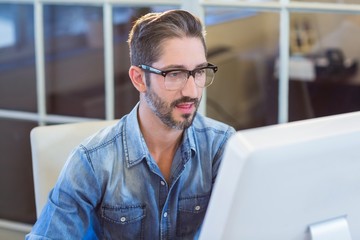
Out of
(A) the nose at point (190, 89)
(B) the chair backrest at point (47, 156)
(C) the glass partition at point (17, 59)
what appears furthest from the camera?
(C) the glass partition at point (17, 59)

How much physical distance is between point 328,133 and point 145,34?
0.62 meters

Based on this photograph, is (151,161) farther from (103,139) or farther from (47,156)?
(47,156)

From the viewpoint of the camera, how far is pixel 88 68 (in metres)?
2.61

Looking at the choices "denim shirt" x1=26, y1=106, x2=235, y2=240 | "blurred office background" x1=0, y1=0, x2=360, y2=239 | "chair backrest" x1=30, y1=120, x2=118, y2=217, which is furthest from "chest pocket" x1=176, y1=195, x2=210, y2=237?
"blurred office background" x1=0, y1=0, x2=360, y2=239

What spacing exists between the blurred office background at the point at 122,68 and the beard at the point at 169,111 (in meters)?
0.91

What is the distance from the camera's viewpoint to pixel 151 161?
1.46 meters

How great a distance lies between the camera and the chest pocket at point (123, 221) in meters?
1.45

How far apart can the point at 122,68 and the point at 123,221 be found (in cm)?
117

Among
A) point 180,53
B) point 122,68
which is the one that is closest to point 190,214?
point 180,53

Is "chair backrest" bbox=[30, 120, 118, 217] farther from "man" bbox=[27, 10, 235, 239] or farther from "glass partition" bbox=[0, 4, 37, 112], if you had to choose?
"glass partition" bbox=[0, 4, 37, 112]

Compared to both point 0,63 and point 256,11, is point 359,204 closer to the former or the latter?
point 256,11

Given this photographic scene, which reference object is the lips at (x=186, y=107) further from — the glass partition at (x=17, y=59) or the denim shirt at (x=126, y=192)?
the glass partition at (x=17, y=59)

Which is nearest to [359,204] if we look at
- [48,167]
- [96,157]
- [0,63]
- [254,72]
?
[96,157]

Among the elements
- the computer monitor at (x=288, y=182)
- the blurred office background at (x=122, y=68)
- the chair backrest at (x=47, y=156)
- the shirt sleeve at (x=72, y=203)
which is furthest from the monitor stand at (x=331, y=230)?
the blurred office background at (x=122, y=68)
